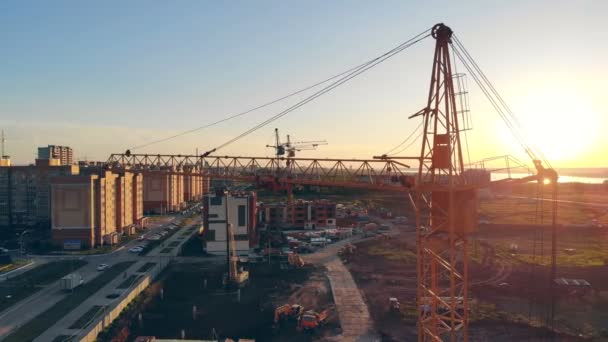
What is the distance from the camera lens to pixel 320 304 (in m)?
21.3

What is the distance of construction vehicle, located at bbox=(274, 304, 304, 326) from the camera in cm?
1942

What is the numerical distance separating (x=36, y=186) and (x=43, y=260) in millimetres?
13800

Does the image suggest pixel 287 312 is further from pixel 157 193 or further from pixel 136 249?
pixel 157 193

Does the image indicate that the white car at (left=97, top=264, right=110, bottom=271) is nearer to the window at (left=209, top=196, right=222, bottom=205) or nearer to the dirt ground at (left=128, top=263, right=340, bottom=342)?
the dirt ground at (left=128, top=263, right=340, bottom=342)

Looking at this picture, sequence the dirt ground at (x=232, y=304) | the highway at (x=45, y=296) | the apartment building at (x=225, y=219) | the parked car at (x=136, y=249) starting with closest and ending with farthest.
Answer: the dirt ground at (x=232, y=304) → the highway at (x=45, y=296) → the parked car at (x=136, y=249) → the apartment building at (x=225, y=219)

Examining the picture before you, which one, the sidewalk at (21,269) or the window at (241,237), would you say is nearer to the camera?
the sidewalk at (21,269)

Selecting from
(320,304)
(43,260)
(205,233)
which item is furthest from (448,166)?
(43,260)

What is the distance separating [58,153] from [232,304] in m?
45.0

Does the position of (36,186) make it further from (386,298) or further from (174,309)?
(386,298)

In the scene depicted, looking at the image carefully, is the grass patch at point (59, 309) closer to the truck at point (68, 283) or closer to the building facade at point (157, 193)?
the truck at point (68, 283)

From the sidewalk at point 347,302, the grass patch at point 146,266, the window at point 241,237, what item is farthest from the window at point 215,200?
the sidewalk at point 347,302

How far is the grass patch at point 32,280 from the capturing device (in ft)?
70.1

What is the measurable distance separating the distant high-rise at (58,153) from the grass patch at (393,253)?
36227 mm

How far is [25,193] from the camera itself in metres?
40.3
